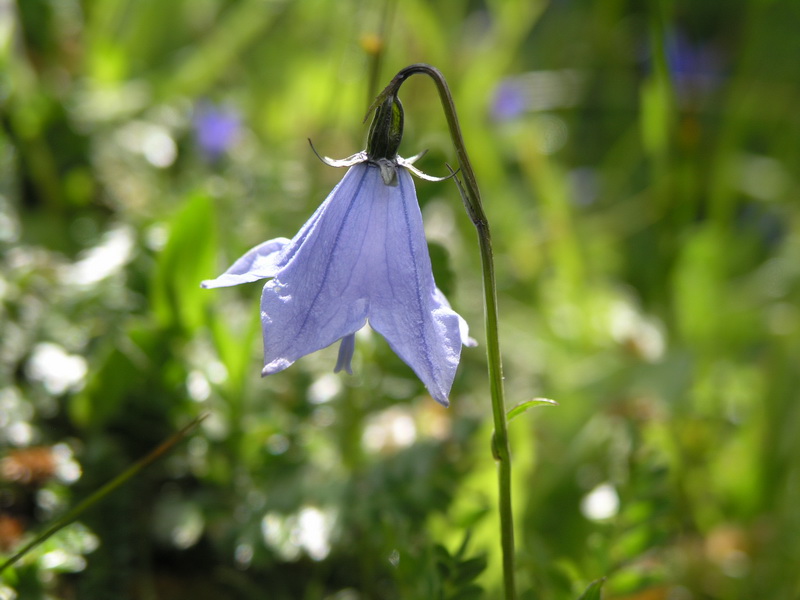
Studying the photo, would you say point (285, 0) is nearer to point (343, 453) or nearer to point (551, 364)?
point (551, 364)

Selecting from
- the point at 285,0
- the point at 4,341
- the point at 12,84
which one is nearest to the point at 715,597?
the point at 4,341

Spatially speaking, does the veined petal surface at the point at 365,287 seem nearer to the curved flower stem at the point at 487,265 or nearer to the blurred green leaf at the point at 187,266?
the curved flower stem at the point at 487,265

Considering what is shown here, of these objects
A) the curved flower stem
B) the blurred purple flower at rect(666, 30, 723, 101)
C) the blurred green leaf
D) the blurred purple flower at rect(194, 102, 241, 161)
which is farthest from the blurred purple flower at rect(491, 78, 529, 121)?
the curved flower stem

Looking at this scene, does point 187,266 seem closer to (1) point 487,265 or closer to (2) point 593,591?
(1) point 487,265

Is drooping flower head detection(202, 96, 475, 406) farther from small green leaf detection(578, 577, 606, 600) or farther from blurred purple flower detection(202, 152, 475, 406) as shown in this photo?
small green leaf detection(578, 577, 606, 600)

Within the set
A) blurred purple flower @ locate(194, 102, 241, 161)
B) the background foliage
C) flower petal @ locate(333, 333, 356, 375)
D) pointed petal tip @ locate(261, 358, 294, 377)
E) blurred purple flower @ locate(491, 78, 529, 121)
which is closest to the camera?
pointed petal tip @ locate(261, 358, 294, 377)

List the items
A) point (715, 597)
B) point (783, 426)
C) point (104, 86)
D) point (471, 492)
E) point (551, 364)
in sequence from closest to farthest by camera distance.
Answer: point (471, 492) < point (715, 597) < point (783, 426) < point (551, 364) < point (104, 86)

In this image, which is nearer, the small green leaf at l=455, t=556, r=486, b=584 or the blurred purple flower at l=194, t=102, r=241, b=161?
the small green leaf at l=455, t=556, r=486, b=584

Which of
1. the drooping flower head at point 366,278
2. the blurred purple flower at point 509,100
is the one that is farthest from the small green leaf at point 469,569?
the blurred purple flower at point 509,100
